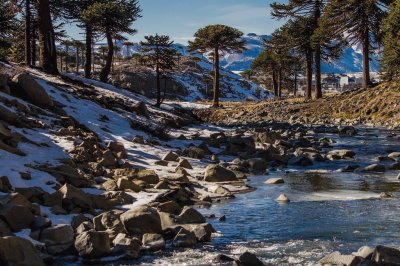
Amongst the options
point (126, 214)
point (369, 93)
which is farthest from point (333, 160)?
point (369, 93)

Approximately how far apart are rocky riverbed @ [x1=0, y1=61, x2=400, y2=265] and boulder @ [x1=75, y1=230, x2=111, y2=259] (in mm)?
14

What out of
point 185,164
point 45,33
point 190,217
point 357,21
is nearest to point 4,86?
point 185,164

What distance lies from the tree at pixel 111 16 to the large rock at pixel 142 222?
25.6 meters

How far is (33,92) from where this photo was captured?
16719 mm

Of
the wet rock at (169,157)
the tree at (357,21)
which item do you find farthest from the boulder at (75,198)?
the tree at (357,21)

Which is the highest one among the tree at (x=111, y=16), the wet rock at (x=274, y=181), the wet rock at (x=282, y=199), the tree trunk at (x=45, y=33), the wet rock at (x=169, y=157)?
the tree at (x=111, y=16)

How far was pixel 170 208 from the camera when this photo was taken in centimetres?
921

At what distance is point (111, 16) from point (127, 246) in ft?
91.3

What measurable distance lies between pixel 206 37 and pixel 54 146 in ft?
119

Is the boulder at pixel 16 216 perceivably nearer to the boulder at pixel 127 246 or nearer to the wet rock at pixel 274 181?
the boulder at pixel 127 246

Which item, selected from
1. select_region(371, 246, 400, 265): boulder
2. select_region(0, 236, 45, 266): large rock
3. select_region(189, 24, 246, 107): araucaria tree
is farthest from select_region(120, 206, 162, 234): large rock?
select_region(189, 24, 246, 107): araucaria tree

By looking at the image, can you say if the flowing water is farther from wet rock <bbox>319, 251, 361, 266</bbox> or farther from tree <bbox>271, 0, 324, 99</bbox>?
tree <bbox>271, 0, 324, 99</bbox>

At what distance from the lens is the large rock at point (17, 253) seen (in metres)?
5.94

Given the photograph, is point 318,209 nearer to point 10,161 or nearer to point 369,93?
point 10,161
